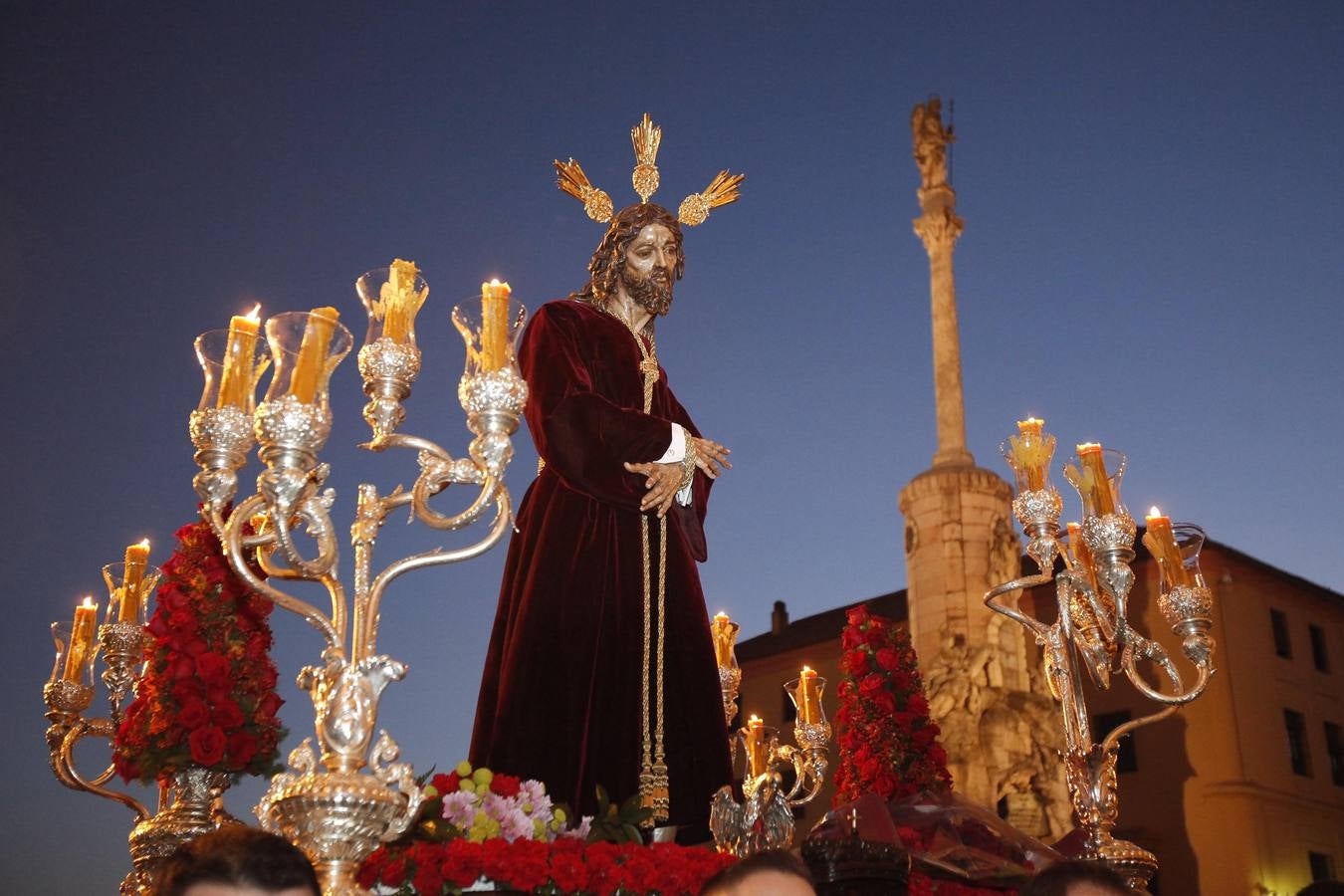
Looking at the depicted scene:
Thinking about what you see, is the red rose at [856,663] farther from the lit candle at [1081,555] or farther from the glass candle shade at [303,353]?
the glass candle shade at [303,353]

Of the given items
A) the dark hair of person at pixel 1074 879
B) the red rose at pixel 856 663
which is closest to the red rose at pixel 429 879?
the dark hair of person at pixel 1074 879

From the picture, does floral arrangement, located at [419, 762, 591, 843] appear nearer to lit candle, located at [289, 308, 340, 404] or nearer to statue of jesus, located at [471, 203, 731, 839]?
statue of jesus, located at [471, 203, 731, 839]

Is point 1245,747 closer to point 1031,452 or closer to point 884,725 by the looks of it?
point 884,725

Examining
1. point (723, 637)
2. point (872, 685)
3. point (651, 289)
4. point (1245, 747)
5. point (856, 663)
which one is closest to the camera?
point (651, 289)

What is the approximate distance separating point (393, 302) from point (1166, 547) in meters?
5.27

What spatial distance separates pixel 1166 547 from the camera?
7523mm

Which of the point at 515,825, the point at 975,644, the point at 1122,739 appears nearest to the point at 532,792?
the point at 515,825

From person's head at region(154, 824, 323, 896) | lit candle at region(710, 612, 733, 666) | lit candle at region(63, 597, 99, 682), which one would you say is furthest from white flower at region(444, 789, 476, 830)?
lit candle at region(710, 612, 733, 666)

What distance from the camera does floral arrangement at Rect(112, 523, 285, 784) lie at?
240 inches

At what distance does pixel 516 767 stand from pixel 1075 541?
14.1 ft

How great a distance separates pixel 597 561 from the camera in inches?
235

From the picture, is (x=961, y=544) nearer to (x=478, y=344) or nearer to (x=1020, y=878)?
Answer: (x=1020, y=878)

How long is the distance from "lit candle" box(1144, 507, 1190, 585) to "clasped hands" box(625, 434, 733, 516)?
2864 mm

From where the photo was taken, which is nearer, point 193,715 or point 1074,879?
point 1074,879
